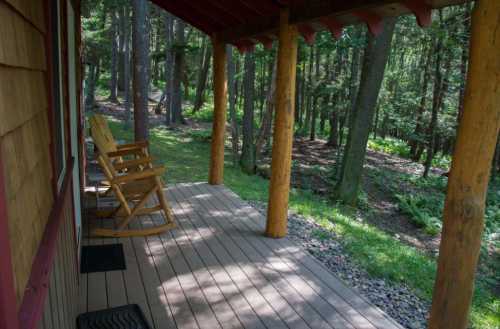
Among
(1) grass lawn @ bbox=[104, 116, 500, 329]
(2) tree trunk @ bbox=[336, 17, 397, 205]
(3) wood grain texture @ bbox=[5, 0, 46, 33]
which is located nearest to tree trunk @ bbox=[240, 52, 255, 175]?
(1) grass lawn @ bbox=[104, 116, 500, 329]

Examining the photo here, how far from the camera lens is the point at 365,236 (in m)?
5.32

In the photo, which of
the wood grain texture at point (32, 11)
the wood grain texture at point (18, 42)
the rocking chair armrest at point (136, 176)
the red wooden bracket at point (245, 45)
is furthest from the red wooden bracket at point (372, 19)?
the red wooden bracket at point (245, 45)

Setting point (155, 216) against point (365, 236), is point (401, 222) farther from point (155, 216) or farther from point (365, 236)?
point (155, 216)

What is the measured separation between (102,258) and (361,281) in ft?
7.48

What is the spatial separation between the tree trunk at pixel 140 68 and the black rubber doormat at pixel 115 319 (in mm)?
4922

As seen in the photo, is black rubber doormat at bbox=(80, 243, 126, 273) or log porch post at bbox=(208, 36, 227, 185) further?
log porch post at bbox=(208, 36, 227, 185)

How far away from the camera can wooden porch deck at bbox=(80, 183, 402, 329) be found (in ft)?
9.04

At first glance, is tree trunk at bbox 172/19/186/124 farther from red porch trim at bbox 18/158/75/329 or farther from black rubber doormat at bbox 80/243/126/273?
red porch trim at bbox 18/158/75/329

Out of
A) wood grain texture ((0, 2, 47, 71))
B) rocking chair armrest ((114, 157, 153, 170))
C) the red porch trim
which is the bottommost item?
rocking chair armrest ((114, 157, 153, 170))

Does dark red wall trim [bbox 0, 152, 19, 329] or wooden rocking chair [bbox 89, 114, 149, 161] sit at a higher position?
dark red wall trim [bbox 0, 152, 19, 329]

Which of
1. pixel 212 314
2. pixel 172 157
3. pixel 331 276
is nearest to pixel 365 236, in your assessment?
pixel 331 276

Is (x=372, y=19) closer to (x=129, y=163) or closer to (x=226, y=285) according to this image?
(x=226, y=285)

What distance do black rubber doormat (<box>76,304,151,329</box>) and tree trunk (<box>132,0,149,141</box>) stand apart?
492 centimetres

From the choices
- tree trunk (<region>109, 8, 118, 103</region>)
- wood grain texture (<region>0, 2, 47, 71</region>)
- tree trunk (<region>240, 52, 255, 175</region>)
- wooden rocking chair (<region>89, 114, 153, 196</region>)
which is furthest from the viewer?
tree trunk (<region>109, 8, 118, 103</region>)
